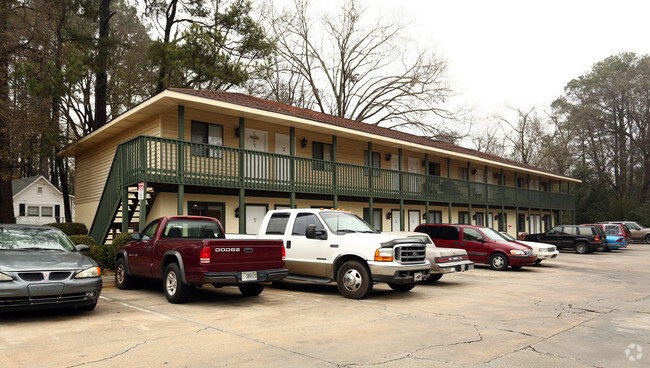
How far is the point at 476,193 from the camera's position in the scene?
32.3 m

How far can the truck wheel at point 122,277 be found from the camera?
11.5m

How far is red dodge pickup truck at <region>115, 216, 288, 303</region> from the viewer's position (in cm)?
906

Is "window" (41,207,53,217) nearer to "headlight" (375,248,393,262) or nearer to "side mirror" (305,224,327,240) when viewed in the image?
"side mirror" (305,224,327,240)

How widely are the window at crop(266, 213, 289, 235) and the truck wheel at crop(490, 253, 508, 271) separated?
9.21 metres

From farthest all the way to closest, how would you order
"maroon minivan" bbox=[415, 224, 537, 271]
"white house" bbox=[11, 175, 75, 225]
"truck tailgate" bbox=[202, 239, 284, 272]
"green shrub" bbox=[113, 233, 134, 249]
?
"white house" bbox=[11, 175, 75, 225]
"maroon minivan" bbox=[415, 224, 537, 271]
"green shrub" bbox=[113, 233, 134, 249]
"truck tailgate" bbox=[202, 239, 284, 272]

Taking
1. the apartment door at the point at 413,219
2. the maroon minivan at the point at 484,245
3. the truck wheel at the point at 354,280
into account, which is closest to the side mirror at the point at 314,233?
the truck wheel at the point at 354,280

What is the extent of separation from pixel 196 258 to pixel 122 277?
12.6ft

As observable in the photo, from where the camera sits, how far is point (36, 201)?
180 feet

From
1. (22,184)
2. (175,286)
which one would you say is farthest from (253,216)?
(22,184)

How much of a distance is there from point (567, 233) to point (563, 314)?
68.7 feet

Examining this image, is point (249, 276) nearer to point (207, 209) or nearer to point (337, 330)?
point (337, 330)

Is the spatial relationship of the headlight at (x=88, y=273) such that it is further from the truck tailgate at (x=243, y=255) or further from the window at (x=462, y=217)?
the window at (x=462, y=217)

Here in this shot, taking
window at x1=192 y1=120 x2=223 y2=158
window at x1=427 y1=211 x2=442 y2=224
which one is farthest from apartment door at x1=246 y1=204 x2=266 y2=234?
window at x1=427 y1=211 x2=442 y2=224

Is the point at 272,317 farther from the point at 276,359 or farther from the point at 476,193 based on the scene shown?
the point at 476,193
